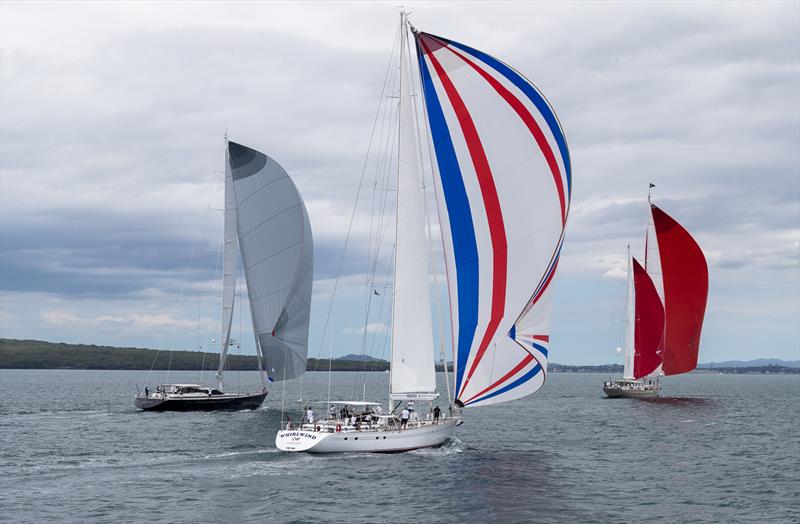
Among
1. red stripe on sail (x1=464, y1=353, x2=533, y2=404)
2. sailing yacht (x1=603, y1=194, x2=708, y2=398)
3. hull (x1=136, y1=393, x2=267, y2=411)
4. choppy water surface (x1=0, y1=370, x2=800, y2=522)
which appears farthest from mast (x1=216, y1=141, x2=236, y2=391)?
sailing yacht (x1=603, y1=194, x2=708, y2=398)

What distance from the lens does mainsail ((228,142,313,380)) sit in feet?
190

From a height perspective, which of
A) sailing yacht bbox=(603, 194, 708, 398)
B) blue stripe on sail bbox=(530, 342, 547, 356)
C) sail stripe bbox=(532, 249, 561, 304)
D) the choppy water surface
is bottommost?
the choppy water surface

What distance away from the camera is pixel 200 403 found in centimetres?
5631

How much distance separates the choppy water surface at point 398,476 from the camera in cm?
2534

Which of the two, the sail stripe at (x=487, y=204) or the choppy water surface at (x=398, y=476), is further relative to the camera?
the sail stripe at (x=487, y=204)

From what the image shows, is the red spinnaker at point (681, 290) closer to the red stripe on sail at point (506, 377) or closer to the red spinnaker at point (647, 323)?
the red spinnaker at point (647, 323)

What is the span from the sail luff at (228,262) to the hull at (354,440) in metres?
28.5

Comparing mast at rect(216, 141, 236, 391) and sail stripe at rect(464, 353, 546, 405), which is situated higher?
mast at rect(216, 141, 236, 391)

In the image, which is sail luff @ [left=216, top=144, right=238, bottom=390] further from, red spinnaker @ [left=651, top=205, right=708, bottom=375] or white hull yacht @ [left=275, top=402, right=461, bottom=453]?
red spinnaker @ [left=651, top=205, right=708, bottom=375]

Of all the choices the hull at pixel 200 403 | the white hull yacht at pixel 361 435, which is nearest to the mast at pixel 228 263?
the hull at pixel 200 403

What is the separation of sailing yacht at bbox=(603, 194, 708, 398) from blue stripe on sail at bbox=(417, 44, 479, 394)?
48447mm

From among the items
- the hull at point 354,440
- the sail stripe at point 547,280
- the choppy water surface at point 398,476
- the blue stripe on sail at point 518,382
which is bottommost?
the choppy water surface at point 398,476

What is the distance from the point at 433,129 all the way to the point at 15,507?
18760 millimetres

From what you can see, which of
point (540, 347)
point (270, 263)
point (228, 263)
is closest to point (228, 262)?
point (228, 263)
